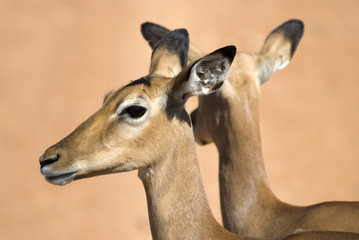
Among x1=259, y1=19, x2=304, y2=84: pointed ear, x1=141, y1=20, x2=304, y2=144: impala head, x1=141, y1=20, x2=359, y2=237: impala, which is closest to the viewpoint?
x1=141, y1=20, x2=359, y2=237: impala

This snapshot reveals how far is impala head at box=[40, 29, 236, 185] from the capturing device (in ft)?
12.7

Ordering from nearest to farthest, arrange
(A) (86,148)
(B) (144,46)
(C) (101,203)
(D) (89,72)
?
1. (A) (86,148)
2. (C) (101,203)
3. (D) (89,72)
4. (B) (144,46)

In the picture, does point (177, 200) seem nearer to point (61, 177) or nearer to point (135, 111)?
point (135, 111)

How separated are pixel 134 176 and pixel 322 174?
3692 mm

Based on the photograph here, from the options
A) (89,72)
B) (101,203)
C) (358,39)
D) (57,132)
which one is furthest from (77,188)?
(358,39)

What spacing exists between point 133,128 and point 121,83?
999 cm

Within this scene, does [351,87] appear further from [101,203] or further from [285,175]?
[101,203]

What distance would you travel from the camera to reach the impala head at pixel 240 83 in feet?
18.9

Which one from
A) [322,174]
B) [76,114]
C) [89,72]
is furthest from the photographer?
[89,72]

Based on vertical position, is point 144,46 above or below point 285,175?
above

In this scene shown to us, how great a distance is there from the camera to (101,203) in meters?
11.3

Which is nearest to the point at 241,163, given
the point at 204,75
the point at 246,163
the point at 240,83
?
the point at 246,163

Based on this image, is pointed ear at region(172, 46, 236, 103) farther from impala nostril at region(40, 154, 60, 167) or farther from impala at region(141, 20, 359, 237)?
impala at region(141, 20, 359, 237)

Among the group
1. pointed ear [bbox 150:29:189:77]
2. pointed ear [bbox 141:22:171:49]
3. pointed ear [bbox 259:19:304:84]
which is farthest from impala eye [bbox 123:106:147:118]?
pointed ear [bbox 141:22:171:49]
